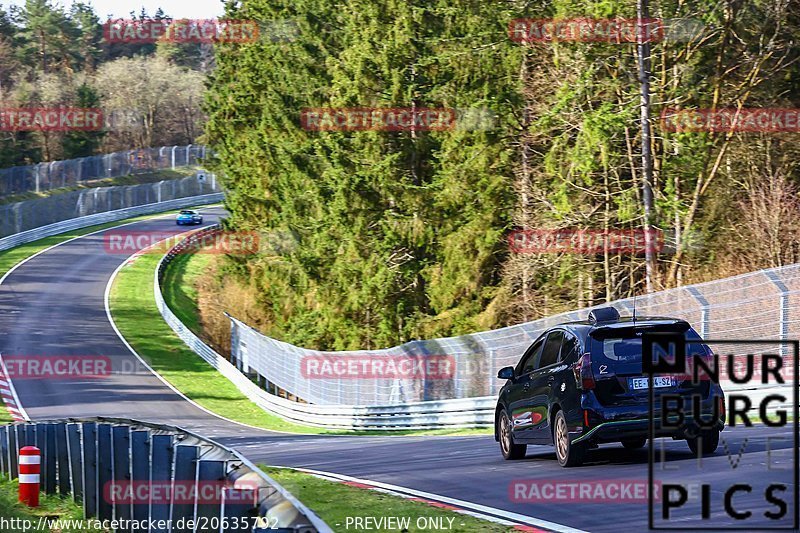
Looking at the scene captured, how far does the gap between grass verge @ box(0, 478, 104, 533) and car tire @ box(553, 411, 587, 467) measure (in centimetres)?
553

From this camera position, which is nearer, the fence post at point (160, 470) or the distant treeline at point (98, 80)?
the fence post at point (160, 470)

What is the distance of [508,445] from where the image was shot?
15.7m

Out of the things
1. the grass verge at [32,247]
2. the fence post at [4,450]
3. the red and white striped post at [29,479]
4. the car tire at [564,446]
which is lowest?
the grass verge at [32,247]

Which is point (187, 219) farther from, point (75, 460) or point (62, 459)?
point (75, 460)

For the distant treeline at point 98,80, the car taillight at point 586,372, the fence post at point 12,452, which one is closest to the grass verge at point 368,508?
the car taillight at point 586,372

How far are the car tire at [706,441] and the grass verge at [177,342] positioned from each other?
10937 millimetres

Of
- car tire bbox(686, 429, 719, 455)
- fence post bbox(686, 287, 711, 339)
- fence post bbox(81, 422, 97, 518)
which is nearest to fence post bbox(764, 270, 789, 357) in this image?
fence post bbox(686, 287, 711, 339)

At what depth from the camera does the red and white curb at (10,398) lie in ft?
135

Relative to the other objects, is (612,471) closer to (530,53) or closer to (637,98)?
(637,98)

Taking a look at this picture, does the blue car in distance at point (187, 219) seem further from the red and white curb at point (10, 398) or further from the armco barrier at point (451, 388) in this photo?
the armco barrier at point (451, 388)

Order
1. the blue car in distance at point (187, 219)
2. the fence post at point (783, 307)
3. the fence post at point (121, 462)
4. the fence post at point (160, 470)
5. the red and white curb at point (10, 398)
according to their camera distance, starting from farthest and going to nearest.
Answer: the blue car in distance at point (187, 219) → the red and white curb at point (10, 398) → the fence post at point (783, 307) → the fence post at point (121, 462) → the fence post at point (160, 470)

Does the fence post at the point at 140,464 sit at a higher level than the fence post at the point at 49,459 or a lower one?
higher

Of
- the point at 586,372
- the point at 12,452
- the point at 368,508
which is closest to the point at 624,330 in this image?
the point at 586,372

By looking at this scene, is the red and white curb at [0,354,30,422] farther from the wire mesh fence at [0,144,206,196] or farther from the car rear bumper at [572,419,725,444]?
the car rear bumper at [572,419,725,444]
